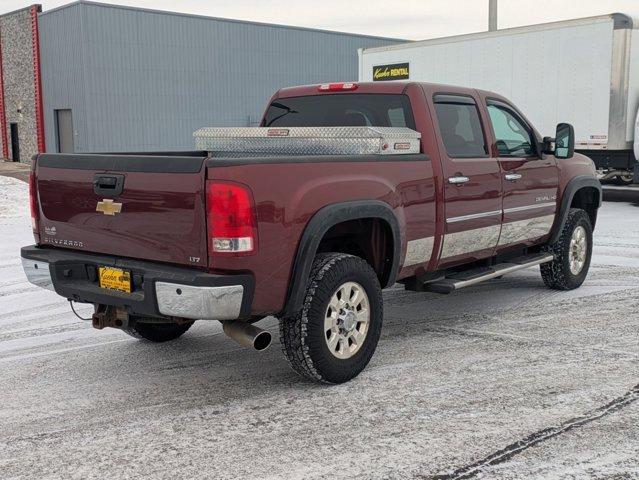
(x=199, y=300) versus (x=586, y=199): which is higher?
(x=586, y=199)

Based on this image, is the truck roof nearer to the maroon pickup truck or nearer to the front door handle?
the maroon pickup truck

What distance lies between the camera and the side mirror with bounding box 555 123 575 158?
6641mm

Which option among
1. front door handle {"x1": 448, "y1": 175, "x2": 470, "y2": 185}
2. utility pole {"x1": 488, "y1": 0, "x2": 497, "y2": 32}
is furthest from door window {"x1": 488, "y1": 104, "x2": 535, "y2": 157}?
utility pole {"x1": 488, "y1": 0, "x2": 497, "y2": 32}

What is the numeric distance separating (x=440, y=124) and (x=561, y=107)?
9.84 metres

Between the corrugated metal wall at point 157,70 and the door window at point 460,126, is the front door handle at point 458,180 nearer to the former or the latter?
the door window at point 460,126

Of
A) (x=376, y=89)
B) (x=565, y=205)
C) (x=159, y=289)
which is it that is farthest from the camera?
(x=565, y=205)

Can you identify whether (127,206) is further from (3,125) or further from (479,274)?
(3,125)

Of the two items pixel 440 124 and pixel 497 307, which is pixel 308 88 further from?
pixel 497 307

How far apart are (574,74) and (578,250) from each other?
792cm

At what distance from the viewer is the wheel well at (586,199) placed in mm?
7609

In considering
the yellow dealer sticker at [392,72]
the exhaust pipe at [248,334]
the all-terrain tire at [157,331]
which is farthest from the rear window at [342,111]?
the yellow dealer sticker at [392,72]

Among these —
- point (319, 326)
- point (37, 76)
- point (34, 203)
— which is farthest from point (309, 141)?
point (37, 76)

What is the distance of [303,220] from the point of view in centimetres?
431

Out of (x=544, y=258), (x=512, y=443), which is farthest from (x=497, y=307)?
(x=512, y=443)
